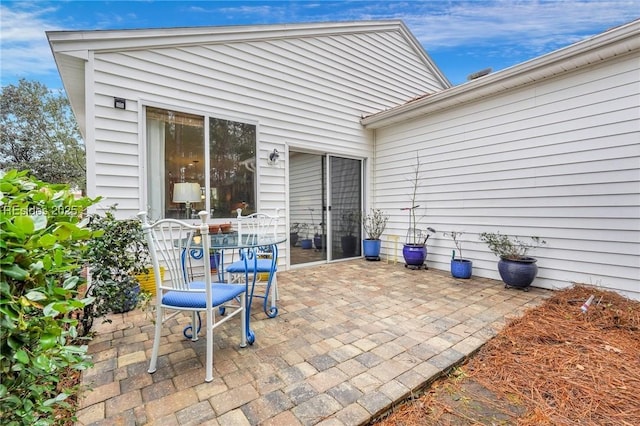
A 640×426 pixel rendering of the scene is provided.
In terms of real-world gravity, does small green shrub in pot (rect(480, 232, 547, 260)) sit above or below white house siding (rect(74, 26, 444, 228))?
below

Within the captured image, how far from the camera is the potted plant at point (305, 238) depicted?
5.20m

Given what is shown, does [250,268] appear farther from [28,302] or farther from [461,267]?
[461,267]

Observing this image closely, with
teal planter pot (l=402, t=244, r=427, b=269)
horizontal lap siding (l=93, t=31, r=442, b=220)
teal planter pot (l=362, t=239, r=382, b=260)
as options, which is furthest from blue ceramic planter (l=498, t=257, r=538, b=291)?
horizontal lap siding (l=93, t=31, r=442, b=220)

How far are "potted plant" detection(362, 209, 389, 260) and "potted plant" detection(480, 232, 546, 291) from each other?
1.87 metres

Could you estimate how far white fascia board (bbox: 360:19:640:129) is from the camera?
2.95 metres

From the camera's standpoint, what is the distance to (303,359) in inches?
80.3

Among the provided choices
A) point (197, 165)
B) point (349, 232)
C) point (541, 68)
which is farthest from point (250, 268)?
point (541, 68)

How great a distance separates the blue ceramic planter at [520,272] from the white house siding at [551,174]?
302mm

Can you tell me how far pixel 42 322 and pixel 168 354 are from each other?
57.2 inches

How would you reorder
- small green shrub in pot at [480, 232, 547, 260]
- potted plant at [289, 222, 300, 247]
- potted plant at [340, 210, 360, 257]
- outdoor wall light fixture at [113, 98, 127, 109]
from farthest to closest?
1. potted plant at [340, 210, 360, 257]
2. potted plant at [289, 222, 300, 247]
3. small green shrub in pot at [480, 232, 547, 260]
4. outdoor wall light fixture at [113, 98, 127, 109]

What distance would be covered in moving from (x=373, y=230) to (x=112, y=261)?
14.3ft

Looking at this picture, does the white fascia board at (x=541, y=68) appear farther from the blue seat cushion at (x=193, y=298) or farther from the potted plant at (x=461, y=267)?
the blue seat cushion at (x=193, y=298)

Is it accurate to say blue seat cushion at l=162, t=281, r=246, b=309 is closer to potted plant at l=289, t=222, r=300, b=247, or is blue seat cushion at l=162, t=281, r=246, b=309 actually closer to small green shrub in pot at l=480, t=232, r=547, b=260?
potted plant at l=289, t=222, r=300, b=247

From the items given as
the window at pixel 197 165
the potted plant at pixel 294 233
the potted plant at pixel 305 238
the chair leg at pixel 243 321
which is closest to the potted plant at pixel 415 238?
the potted plant at pixel 305 238
